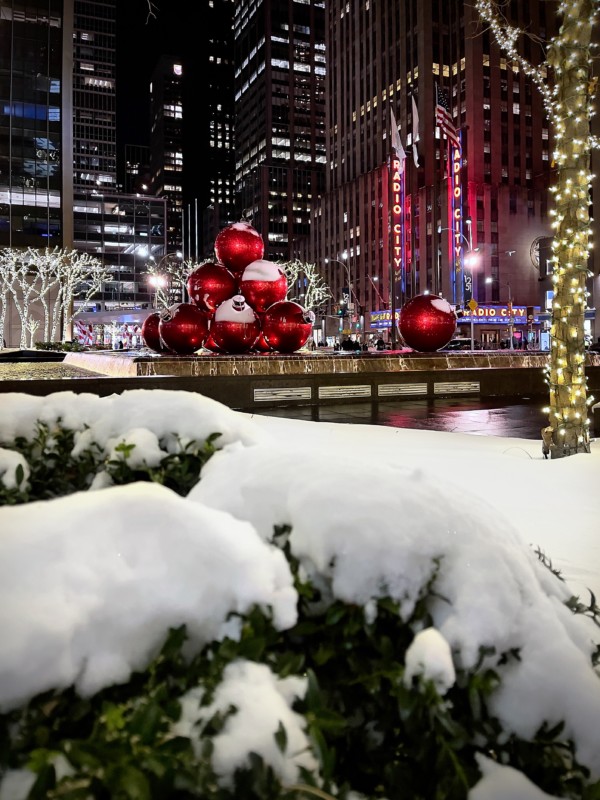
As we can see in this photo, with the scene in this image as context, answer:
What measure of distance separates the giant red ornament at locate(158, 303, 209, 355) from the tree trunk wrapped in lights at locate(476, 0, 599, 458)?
28.5ft

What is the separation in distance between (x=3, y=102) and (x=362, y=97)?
245ft

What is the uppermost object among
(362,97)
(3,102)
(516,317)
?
(362,97)

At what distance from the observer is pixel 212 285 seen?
14.5 metres

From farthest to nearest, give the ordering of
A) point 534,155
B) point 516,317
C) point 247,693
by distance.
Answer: point 534,155 → point 516,317 → point 247,693

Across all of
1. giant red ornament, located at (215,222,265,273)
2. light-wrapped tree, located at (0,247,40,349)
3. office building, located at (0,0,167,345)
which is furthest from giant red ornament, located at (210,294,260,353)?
office building, located at (0,0,167,345)

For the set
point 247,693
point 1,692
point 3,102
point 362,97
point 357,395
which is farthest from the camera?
point 362,97

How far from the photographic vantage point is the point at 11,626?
140cm

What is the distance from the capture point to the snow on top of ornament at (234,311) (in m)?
14.1

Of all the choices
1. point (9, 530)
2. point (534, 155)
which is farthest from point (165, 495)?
point (534, 155)

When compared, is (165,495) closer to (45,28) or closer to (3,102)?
(3,102)

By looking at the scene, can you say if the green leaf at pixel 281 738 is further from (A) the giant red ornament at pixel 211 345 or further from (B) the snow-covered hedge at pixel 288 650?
(A) the giant red ornament at pixel 211 345

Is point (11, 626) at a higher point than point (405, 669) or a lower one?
higher

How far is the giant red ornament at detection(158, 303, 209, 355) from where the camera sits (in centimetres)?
1452

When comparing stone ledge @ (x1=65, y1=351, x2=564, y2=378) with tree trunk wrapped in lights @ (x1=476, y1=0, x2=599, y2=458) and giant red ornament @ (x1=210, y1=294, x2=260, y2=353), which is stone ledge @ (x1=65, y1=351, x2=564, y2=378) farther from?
tree trunk wrapped in lights @ (x1=476, y1=0, x2=599, y2=458)
